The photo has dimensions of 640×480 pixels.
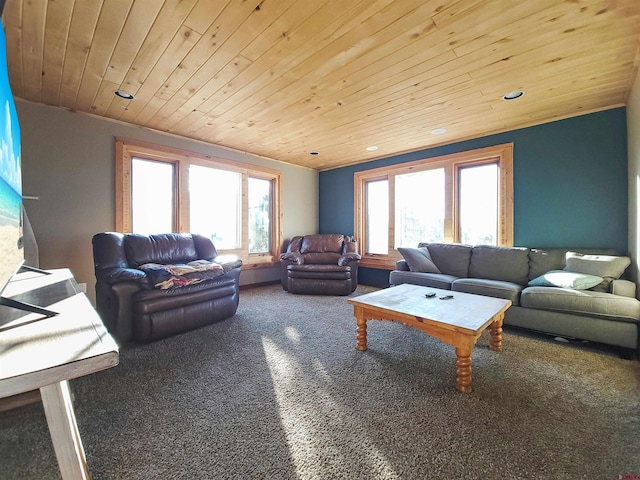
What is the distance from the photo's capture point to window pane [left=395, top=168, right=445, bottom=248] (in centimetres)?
439

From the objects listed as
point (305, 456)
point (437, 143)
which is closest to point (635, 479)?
point (305, 456)

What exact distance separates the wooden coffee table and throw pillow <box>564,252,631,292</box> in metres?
1.09

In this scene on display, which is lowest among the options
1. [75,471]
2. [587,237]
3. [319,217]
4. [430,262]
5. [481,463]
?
[481,463]

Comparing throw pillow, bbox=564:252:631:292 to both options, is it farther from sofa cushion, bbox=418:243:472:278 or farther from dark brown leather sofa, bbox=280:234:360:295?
dark brown leather sofa, bbox=280:234:360:295

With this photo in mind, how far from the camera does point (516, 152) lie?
3.62m

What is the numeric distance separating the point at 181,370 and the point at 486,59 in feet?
10.7

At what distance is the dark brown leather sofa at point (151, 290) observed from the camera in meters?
2.42

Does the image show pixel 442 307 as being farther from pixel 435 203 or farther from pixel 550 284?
pixel 435 203

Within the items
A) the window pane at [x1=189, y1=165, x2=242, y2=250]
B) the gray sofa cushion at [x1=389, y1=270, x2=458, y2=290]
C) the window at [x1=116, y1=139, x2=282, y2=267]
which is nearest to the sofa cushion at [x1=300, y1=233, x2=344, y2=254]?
the window at [x1=116, y1=139, x2=282, y2=267]

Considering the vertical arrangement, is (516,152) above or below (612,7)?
below

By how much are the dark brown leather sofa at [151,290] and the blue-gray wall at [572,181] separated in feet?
12.3

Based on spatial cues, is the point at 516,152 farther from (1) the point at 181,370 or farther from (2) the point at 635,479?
(1) the point at 181,370

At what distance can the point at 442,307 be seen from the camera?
2.20 meters

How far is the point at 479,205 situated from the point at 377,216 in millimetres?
1716
